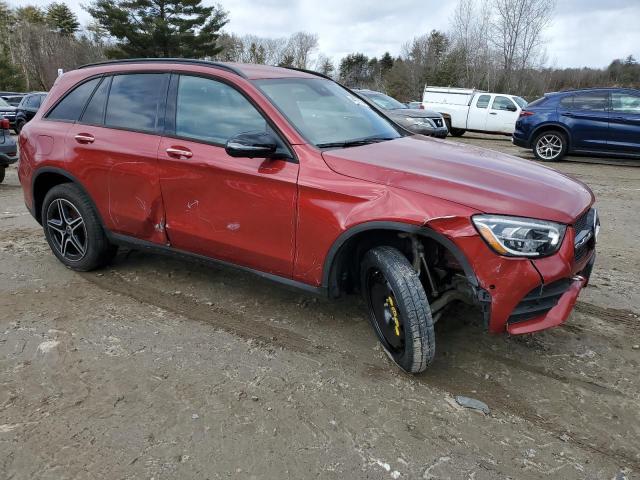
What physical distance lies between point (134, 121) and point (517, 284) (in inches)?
114

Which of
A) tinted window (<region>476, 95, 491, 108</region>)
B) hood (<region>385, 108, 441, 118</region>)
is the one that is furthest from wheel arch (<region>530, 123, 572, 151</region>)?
tinted window (<region>476, 95, 491, 108</region>)

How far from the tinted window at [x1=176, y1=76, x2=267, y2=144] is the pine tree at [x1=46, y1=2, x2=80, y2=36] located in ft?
224

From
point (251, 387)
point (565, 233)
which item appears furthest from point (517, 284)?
point (251, 387)

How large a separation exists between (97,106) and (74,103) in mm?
316

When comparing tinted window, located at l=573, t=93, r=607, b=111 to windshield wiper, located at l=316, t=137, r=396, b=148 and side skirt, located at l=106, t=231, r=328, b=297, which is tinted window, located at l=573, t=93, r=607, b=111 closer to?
windshield wiper, located at l=316, t=137, r=396, b=148

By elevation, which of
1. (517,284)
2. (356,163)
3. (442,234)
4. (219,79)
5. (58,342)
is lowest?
(58,342)

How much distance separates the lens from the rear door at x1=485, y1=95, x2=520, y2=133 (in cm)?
1703

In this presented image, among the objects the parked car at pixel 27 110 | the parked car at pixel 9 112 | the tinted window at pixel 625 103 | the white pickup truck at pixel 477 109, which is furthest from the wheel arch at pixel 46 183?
the white pickup truck at pixel 477 109

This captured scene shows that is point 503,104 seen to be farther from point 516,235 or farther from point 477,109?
point 516,235

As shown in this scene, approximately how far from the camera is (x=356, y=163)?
2.87 m

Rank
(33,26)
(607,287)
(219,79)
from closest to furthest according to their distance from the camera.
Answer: (219,79), (607,287), (33,26)

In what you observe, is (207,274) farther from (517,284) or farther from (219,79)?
(517,284)

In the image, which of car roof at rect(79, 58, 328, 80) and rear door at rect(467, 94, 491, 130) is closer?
car roof at rect(79, 58, 328, 80)

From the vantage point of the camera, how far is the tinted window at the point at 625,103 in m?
10.3
